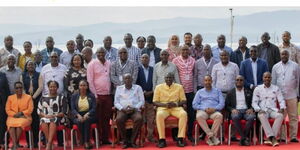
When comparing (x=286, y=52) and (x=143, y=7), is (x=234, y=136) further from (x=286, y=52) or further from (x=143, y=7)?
(x=143, y=7)

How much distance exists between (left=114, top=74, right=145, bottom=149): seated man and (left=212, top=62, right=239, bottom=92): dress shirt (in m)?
1.13

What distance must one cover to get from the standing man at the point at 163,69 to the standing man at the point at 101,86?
70cm

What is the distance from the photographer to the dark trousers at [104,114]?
7393mm

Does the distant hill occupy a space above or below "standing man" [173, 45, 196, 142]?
above

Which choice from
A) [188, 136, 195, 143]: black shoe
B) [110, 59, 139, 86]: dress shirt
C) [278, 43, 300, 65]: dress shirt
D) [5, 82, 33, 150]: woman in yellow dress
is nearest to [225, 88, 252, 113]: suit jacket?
[188, 136, 195, 143]: black shoe

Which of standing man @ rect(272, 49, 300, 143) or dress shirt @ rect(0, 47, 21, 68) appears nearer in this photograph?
standing man @ rect(272, 49, 300, 143)

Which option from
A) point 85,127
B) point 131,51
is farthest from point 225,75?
point 85,127

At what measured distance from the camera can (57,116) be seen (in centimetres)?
712

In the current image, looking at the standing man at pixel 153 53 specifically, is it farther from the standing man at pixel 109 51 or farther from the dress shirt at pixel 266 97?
the dress shirt at pixel 266 97

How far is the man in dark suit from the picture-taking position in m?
7.56

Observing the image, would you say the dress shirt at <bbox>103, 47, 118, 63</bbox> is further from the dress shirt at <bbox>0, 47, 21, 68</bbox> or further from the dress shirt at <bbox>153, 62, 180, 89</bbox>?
the dress shirt at <bbox>0, 47, 21, 68</bbox>

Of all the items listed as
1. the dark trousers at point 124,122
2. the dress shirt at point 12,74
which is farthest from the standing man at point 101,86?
the dress shirt at point 12,74

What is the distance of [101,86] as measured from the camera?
7.35 m

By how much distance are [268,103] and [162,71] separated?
1.59 m
